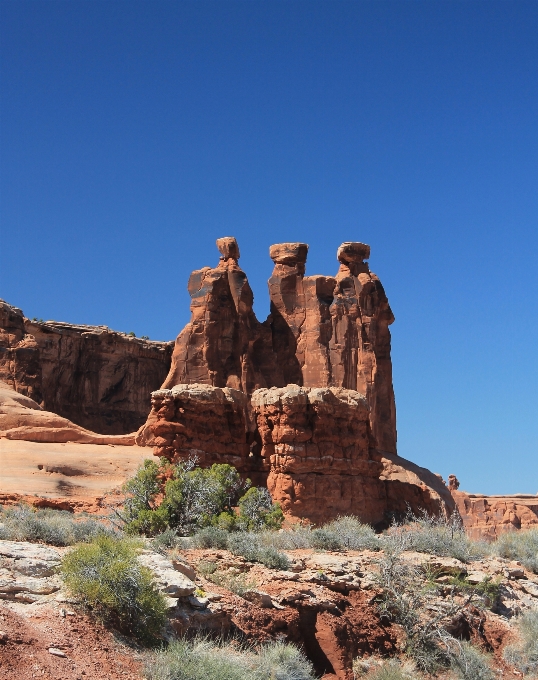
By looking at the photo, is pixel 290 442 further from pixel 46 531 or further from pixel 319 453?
pixel 46 531

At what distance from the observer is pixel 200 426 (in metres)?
31.0

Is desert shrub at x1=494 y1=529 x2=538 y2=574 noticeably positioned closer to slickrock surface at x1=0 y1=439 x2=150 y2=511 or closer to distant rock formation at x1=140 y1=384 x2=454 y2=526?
distant rock formation at x1=140 y1=384 x2=454 y2=526

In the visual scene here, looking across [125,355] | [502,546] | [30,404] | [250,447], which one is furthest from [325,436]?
[125,355]

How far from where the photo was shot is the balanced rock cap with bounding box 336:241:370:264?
150 ft

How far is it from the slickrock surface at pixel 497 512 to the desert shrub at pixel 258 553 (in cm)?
4589

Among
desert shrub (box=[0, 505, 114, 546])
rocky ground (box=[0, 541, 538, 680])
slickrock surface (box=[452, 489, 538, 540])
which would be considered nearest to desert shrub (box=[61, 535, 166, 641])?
rocky ground (box=[0, 541, 538, 680])

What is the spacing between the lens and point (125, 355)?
58.6 m

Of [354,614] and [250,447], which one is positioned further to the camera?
[250,447]

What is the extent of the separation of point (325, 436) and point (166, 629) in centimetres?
1683

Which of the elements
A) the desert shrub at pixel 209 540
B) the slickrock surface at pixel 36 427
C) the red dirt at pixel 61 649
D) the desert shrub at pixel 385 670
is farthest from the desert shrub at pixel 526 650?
the slickrock surface at pixel 36 427

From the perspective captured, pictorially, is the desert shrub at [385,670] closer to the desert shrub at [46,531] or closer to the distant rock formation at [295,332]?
the desert shrub at [46,531]

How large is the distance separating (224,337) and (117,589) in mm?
30245

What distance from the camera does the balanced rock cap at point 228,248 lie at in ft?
148

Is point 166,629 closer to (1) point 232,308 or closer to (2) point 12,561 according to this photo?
(2) point 12,561
